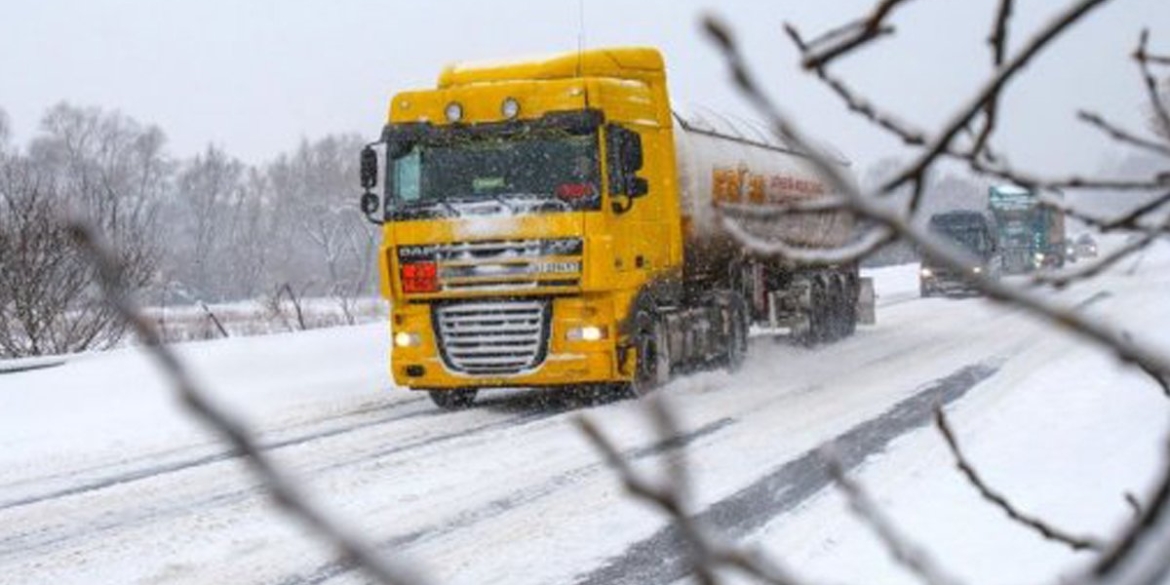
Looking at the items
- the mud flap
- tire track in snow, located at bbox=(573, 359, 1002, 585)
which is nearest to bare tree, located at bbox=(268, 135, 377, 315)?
the mud flap

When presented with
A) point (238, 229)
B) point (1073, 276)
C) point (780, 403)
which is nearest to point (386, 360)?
point (780, 403)

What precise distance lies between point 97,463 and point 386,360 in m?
7.96

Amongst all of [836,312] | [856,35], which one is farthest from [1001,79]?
[836,312]

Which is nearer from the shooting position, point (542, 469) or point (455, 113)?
point (542, 469)

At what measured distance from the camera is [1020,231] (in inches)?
1734

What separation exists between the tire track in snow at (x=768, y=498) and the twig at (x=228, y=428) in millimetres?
2977

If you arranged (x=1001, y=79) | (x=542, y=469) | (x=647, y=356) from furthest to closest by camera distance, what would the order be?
(x=647, y=356)
(x=542, y=469)
(x=1001, y=79)

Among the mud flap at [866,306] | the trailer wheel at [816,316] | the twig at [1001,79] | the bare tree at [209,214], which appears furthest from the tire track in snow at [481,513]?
the bare tree at [209,214]

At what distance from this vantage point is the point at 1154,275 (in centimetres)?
3394

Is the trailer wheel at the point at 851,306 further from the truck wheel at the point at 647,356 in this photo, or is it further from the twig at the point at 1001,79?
the twig at the point at 1001,79

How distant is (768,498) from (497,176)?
5.30 meters

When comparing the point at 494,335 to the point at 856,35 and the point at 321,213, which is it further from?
the point at 321,213

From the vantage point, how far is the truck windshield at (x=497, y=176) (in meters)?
12.0

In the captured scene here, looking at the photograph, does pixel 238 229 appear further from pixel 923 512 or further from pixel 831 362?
pixel 923 512
